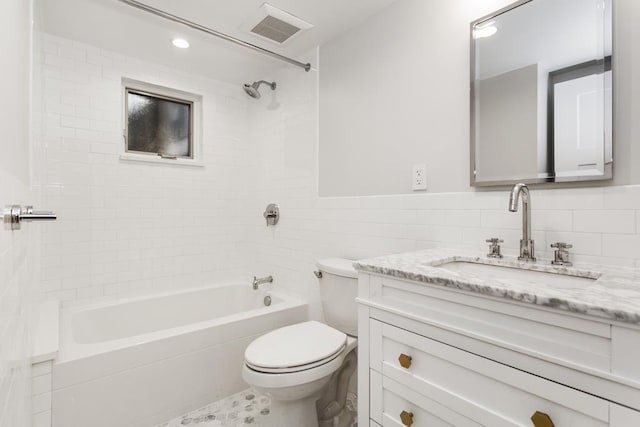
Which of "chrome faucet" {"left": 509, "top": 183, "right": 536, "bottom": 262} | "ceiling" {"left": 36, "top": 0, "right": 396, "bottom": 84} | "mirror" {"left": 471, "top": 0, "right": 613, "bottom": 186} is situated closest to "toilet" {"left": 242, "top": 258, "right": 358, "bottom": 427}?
"chrome faucet" {"left": 509, "top": 183, "right": 536, "bottom": 262}

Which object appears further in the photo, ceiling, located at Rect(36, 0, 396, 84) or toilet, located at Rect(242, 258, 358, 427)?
ceiling, located at Rect(36, 0, 396, 84)

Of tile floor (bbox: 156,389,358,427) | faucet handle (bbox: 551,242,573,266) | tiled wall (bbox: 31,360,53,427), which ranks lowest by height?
tile floor (bbox: 156,389,358,427)

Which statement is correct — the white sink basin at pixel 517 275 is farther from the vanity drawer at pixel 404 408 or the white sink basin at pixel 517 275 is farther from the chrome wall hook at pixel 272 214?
the chrome wall hook at pixel 272 214

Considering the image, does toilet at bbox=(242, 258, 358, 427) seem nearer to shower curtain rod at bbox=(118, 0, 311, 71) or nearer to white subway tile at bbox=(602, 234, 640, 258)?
white subway tile at bbox=(602, 234, 640, 258)

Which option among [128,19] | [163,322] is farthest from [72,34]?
[163,322]

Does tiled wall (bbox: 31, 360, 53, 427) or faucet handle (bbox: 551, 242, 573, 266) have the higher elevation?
faucet handle (bbox: 551, 242, 573, 266)

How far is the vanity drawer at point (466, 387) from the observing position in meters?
0.68

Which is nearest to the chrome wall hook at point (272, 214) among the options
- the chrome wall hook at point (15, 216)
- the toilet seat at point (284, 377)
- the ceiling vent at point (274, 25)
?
the ceiling vent at point (274, 25)

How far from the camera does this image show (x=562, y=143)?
3.76ft

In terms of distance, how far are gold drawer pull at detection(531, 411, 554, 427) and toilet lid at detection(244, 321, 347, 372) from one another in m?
0.84

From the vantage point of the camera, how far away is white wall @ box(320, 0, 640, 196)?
1031 mm

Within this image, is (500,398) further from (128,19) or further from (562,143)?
(128,19)

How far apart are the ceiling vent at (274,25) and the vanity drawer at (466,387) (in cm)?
171

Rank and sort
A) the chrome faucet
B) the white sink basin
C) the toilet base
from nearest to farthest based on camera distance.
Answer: the white sink basin < the chrome faucet < the toilet base
